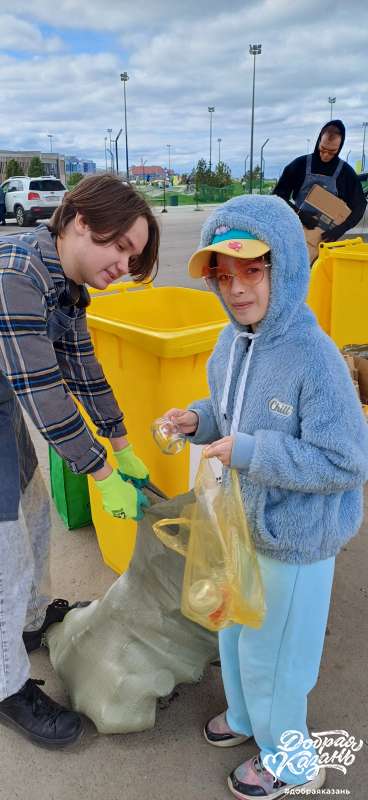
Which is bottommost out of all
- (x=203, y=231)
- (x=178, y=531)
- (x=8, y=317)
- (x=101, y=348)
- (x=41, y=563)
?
(x=41, y=563)

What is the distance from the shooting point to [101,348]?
218cm

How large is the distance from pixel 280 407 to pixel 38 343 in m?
0.60

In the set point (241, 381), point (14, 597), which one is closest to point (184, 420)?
point (241, 381)

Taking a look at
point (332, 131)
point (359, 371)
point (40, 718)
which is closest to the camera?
point (40, 718)

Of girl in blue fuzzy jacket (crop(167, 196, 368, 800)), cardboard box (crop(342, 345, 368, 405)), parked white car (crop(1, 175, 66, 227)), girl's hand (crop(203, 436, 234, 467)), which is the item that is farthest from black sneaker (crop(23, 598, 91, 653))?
parked white car (crop(1, 175, 66, 227))

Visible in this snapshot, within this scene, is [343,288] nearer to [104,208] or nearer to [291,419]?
[104,208]

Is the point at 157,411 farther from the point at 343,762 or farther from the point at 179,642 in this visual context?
the point at 343,762

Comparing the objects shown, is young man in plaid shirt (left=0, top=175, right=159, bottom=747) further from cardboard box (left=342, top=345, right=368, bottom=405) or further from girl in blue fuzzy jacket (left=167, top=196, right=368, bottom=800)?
cardboard box (left=342, top=345, right=368, bottom=405)

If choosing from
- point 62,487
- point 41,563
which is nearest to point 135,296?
point 62,487

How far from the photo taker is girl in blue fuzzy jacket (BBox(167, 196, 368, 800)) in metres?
1.18

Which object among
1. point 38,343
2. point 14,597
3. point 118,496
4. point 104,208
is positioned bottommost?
point 14,597

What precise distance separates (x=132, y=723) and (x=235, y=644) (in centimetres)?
44

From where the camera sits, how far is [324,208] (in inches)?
179

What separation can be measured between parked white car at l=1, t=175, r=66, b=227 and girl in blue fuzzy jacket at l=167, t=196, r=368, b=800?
1770 cm
